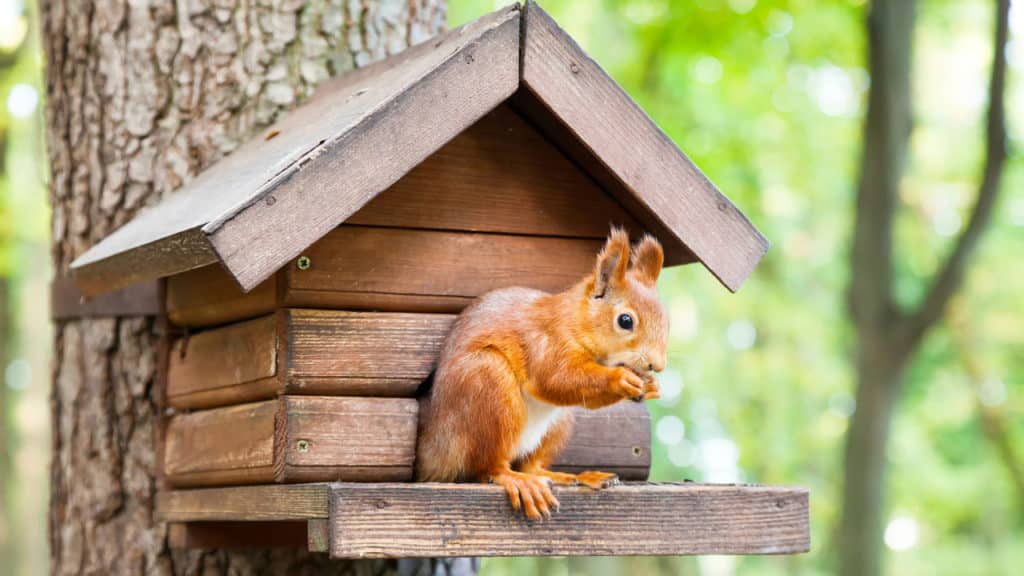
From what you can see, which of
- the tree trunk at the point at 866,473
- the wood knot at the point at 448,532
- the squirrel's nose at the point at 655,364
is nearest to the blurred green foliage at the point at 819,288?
the tree trunk at the point at 866,473

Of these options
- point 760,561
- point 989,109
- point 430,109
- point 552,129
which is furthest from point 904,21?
point 760,561

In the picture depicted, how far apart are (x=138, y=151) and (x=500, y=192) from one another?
1.26 m

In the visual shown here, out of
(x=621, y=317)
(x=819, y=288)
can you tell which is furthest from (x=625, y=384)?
(x=819, y=288)

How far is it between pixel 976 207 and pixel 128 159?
171 inches

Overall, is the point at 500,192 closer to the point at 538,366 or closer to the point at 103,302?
the point at 538,366

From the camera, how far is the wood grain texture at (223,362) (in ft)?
8.88

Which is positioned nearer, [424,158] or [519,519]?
[519,519]

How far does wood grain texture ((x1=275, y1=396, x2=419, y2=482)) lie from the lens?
259 cm

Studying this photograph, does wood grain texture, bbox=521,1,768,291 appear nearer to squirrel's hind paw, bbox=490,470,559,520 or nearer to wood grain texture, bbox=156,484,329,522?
squirrel's hind paw, bbox=490,470,559,520

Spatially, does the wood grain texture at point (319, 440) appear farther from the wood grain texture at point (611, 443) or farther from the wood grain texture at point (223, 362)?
the wood grain texture at point (611, 443)

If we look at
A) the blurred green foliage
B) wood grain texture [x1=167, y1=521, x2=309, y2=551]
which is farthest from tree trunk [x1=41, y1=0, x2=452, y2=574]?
the blurred green foliage

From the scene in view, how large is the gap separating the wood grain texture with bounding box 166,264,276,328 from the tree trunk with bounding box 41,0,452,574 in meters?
0.32

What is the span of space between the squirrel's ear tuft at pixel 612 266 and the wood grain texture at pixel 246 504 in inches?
28.5

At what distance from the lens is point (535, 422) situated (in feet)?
8.75
